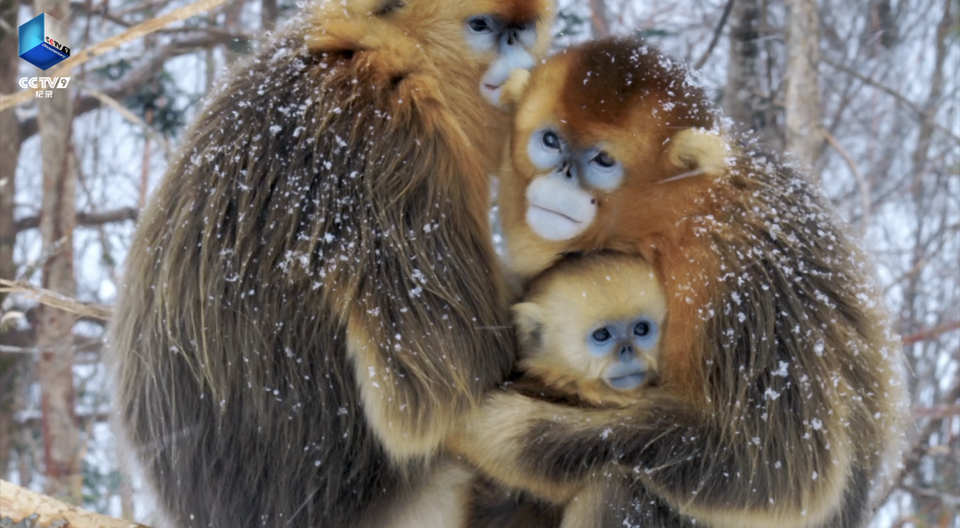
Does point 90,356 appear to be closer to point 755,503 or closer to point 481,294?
point 481,294

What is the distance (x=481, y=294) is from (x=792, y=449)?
0.87 meters

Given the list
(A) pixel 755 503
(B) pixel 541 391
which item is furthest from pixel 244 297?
(A) pixel 755 503

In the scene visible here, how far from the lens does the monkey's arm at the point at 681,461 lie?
2332mm

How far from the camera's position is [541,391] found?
258 cm

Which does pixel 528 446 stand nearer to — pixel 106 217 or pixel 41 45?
pixel 41 45

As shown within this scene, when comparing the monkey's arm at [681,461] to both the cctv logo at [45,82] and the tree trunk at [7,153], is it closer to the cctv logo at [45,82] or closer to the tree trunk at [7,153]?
the cctv logo at [45,82]

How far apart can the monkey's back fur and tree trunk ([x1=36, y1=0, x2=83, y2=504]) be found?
2.55 metres

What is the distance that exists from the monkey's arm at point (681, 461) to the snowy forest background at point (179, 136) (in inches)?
94.7

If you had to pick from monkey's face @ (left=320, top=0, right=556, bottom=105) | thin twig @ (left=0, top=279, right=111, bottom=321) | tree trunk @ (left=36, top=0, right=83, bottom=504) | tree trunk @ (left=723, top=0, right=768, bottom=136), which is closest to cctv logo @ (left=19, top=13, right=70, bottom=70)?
tree trunk @ (left=36, top=0, right=83, bottom=504)

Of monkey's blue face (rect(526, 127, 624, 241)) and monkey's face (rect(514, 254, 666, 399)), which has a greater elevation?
monkey's blue face (rect(526, 127, 624, 241))

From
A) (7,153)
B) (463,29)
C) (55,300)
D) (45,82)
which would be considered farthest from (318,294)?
(7,153)

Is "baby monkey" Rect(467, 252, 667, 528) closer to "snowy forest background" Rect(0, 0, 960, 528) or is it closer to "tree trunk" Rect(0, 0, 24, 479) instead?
"snowy forest background" Rect(0, 0, 960, 528)

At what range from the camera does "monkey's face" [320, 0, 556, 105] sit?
271 cm

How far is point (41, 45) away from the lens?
12.5 ft
